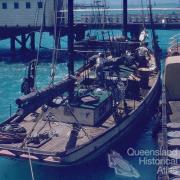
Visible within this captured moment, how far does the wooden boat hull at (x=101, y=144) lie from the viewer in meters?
20.6

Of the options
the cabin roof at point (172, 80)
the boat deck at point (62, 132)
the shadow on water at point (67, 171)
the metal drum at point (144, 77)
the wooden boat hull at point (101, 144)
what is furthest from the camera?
the metal drum at point (144, 77)

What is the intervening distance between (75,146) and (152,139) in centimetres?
835

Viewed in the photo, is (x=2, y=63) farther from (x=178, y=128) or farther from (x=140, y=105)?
(x=178, y=128)

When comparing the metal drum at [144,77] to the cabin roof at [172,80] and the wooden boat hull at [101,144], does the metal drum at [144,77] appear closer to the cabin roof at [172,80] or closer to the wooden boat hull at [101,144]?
the wooden boat hull at [101,144]

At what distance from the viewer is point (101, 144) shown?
2298 cm

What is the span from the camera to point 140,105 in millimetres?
28359

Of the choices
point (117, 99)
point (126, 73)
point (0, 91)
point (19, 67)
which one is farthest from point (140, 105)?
point (19, 67)

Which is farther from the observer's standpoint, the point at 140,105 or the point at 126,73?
the point at 126,73

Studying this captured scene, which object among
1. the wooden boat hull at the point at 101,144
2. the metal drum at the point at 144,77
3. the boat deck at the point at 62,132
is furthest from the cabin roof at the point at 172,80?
the metal drum at the point at 144,77

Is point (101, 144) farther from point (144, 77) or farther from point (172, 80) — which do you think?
point (144, 77)

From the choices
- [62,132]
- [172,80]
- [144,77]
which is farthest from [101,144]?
[144,77]

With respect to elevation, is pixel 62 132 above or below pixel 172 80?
below

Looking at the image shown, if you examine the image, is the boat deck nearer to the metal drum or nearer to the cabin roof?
the cabin roof

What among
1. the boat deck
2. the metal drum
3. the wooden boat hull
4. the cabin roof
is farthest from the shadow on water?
the metal drum
